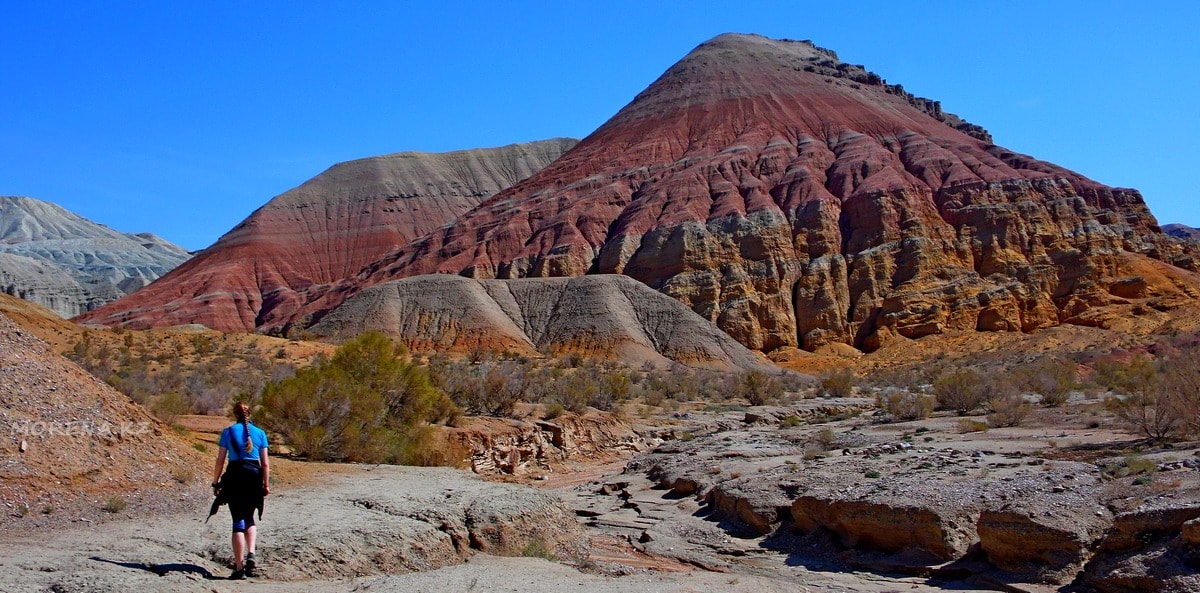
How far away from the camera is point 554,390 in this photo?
3428 centimetres

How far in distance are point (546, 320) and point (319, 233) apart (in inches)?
2542

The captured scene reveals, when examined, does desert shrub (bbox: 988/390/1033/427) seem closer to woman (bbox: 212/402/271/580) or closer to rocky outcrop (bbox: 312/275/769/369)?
woman (bbox: 212/402/271/580)

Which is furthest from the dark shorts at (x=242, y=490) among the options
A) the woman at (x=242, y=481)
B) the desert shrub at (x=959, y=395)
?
the desert shrub at (x=959, y=395)

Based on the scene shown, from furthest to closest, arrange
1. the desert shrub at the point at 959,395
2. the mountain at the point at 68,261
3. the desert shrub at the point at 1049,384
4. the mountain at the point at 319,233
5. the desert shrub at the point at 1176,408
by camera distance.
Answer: the mountain at the point at 68,261 → the mountain at the point at 319,233 → the desert shrub at the point at 959,395 → the desert shrub at the point at 1049,384 → the desert shrub at the point at 1176,408

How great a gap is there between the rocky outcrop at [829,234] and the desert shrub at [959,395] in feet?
125

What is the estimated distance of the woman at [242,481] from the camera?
888cm

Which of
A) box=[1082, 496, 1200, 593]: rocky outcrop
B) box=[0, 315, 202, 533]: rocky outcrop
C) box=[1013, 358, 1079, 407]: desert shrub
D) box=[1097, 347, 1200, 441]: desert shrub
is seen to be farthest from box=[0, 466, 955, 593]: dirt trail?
box=[1013, 358, 1079, 407]: desert shrub

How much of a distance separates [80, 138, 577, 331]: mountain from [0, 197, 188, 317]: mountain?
18.6 metres

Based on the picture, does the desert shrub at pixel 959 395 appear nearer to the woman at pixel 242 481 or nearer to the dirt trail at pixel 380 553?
the dirt trail at pixel 380 553

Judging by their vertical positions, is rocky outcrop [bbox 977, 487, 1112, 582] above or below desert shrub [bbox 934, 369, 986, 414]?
below

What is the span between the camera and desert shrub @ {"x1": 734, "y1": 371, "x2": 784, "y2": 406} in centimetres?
4106

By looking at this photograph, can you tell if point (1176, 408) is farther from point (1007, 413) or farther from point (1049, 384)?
point (1049, 384)

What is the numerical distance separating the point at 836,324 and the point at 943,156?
78.2 ft

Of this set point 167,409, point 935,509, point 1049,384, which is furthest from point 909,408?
point 167,409
